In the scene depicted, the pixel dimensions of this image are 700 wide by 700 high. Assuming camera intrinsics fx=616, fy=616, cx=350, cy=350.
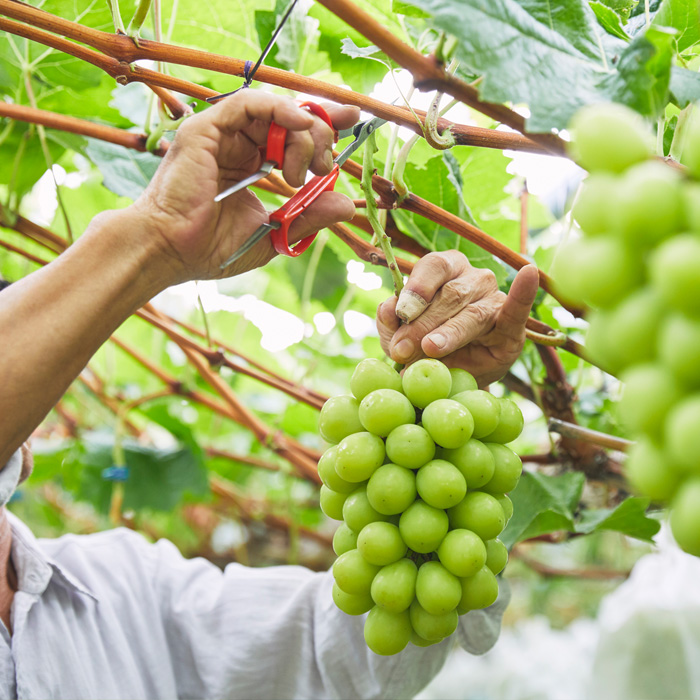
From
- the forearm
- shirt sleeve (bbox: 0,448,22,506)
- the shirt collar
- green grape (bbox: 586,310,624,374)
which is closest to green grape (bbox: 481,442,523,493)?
green grape (bbox: 586,310,624,374)

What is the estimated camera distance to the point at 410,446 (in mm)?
437

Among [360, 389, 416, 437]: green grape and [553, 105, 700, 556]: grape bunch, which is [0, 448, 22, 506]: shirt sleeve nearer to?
[360, 389, 416, 437]: green grape

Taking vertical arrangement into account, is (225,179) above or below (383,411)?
above

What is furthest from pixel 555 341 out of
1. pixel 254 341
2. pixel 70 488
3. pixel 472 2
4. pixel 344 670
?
pixel 70 488

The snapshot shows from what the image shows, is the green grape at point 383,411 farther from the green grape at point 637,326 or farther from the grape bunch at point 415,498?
the green grape at point 637,326

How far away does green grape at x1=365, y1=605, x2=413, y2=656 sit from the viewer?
0.45 metres

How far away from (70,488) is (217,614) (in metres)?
0.56

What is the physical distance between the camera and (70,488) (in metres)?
1.30

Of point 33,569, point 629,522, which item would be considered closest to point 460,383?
point 629,522

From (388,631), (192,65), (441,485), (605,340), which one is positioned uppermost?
(192,65)

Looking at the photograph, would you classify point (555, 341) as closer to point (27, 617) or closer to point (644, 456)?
point (644, 456)

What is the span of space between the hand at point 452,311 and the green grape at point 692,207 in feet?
0.89

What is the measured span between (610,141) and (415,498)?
29cm

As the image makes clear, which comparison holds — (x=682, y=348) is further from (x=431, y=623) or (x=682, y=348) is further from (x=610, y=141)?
(x=431, y=623)
